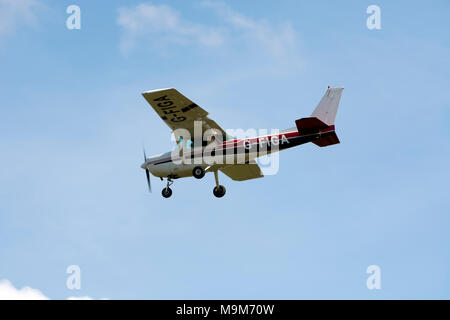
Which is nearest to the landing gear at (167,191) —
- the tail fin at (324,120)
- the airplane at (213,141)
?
the airplane at (213,141)

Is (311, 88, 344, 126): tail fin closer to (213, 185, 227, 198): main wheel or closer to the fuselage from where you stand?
the fuselage

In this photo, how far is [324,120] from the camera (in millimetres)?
25922

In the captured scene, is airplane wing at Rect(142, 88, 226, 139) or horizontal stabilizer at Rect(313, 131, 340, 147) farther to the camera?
horizontal stabilizer at Rect(313, 131, 340, 147)

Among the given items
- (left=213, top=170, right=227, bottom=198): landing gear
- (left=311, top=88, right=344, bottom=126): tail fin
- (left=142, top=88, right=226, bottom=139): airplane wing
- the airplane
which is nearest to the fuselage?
the airplane

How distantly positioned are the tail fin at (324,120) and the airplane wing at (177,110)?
10.5ft

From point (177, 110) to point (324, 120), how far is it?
565 centimetres

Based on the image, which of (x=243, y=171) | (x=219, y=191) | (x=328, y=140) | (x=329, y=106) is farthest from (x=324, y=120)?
(x=219, y=191)

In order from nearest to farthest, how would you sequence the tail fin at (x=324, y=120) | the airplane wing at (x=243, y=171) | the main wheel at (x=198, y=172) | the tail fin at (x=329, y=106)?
the tail fin at (x=324, y=120), the tail fin at (x=329, y=106), the main wheel at (x=198, y=172), the airplane wing at (x=243, y=171)

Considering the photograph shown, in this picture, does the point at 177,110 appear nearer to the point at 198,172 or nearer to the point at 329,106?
the point at 198,172

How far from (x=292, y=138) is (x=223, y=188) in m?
3.95

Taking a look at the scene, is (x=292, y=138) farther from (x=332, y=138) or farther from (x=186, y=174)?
(x=186, y=174)

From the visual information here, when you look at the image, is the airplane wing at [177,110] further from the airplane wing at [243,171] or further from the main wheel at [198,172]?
the airplane wing at [243,171]

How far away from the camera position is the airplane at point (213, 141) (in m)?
25.0

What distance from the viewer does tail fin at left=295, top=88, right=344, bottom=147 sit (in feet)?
82.7
